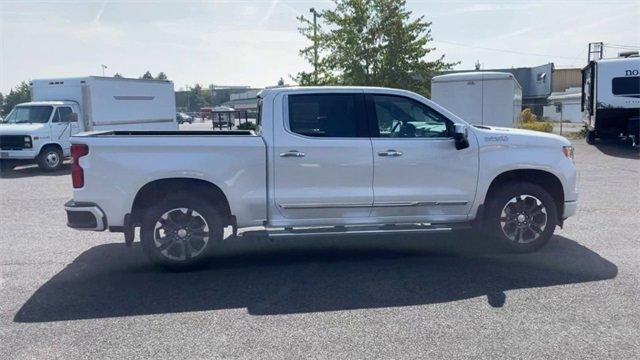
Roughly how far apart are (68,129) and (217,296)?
13.5 m

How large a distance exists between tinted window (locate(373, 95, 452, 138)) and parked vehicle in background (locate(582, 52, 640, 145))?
1654 centimetres

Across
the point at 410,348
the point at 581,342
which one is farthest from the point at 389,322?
the point at 581,342

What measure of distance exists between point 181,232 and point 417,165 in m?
2.72

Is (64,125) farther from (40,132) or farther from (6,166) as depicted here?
(6,166)

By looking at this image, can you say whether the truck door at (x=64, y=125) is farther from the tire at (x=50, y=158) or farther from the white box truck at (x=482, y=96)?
the white box truck at (x=482, y=96)

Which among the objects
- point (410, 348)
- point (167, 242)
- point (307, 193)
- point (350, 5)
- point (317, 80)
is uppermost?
point (350, 5)

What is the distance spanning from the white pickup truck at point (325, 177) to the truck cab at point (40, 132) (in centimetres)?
1107

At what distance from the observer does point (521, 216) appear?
A: 6.08m

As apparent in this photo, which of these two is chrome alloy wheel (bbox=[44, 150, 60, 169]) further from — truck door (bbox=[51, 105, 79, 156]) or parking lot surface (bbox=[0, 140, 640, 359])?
parking lot surface (bbox=[0, 140, 640, 359])

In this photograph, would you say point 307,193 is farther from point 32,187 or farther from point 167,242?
point 32,187

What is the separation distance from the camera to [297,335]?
161 inches

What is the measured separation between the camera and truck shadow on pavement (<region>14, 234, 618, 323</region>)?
473cm

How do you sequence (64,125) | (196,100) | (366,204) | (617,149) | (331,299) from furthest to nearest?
(196,100), (617,149), (64,125), (366,204), (331,299)

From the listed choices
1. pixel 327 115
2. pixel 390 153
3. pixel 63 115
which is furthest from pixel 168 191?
pixel 63 115
